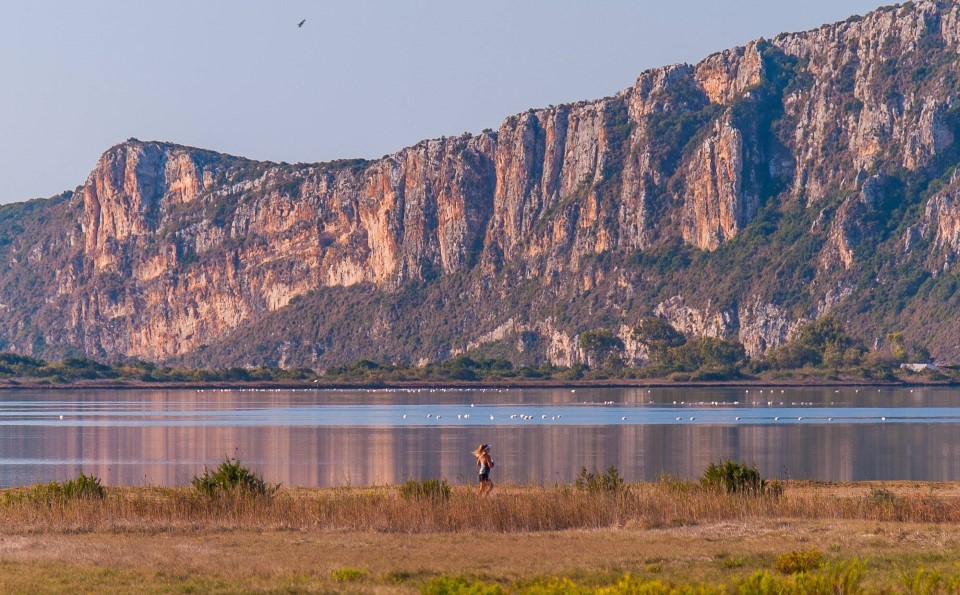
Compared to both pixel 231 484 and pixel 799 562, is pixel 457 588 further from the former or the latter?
pixel 231 484

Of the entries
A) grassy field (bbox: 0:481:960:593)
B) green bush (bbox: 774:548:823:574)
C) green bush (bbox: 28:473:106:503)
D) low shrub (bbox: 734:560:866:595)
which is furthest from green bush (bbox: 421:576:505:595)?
green bush (bbox: 28:473:106:503)

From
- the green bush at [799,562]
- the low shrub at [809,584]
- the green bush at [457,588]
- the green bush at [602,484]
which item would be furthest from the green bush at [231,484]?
the low shrub at [809,584]

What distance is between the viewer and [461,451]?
216 feet

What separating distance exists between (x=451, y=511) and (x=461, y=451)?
36.2m

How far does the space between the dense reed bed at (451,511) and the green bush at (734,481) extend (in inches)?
9.8

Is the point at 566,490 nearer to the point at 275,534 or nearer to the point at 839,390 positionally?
the point at 275,534

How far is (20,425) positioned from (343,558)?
7308cm

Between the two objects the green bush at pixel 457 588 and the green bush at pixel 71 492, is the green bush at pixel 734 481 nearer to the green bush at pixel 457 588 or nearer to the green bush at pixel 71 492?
the green bush at pixel 71 492

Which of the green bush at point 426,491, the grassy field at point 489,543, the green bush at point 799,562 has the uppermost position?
the green bush at point 426,491

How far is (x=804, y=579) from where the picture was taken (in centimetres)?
1980

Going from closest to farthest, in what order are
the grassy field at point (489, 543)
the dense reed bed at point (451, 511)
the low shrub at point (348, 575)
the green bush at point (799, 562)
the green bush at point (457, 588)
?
the green bush at point (457, 588)
the grassy field at point (489, 543)
the low shrub at point (348, 575)
the green bush at point (799, 562)
the dense reed bed at point (451, 511)

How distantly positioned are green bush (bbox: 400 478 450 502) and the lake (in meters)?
5.04

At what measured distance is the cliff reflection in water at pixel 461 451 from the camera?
53.1m

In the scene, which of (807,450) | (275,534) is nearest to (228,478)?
(275,534)
